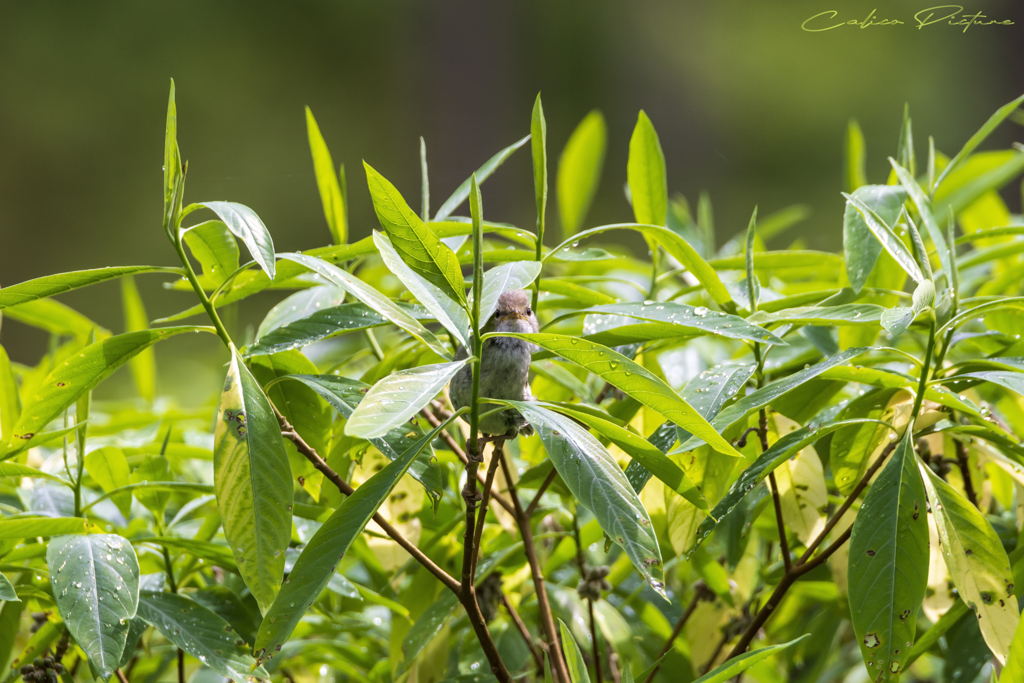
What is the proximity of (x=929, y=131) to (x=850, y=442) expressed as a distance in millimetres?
5537

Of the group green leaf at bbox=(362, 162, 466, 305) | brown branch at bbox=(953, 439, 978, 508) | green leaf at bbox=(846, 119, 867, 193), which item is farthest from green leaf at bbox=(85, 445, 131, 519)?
green leaf at bbox=(846, 119, 867, 193)

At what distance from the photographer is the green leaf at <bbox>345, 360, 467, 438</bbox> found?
0.33 metres

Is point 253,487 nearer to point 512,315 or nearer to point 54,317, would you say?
point 512,315

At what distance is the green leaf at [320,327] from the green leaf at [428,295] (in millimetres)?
94

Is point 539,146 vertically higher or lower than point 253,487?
higher

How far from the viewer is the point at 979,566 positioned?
0.48 metres

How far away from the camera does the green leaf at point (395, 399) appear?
33cm

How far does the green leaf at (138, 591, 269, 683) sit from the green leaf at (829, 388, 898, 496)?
1.47 feet

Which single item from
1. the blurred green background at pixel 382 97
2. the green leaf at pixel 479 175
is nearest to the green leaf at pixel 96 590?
the green leaf at pixel 479 175

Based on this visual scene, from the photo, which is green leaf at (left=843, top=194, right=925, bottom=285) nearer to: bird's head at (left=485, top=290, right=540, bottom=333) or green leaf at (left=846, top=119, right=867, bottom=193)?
bird's head at (left=485, top=290, right=540, bottom=333)

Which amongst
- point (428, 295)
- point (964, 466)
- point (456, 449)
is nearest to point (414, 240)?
point (428, 295)

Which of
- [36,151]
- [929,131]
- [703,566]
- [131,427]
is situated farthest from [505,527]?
[36,151]

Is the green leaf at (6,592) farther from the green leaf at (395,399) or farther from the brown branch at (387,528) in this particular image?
the green leaf at (395,399)

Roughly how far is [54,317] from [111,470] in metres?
0.38
